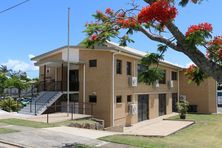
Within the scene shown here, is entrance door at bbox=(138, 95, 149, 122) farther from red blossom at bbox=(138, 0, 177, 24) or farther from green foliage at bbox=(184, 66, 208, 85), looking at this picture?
red blossom at bbox=(138, 0, 177, 24)

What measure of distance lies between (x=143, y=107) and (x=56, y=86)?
7.74 m

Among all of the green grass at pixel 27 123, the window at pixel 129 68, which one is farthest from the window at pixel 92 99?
the green grass at pixel 27 123

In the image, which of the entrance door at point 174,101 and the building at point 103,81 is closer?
the building at point 103,81

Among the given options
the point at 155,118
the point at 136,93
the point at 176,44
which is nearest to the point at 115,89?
the point at 136,93

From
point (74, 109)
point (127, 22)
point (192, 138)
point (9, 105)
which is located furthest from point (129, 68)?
point (127, 22)

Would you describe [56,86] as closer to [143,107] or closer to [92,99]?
[92,99]

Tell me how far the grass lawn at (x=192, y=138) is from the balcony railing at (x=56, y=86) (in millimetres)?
8824

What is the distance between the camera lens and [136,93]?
3042 centimetres

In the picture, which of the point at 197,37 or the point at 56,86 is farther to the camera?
the point at 56,86

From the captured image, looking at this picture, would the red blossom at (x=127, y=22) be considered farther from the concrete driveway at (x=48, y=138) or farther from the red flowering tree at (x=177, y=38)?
the concrete driveway at (x=48, y=138)

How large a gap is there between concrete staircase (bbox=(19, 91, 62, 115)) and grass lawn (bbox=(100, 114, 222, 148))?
9.35 meters

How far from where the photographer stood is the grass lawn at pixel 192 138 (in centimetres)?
1533

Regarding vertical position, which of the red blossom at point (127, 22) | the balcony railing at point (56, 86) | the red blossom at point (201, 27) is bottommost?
the balcony railing at point (56, 86)

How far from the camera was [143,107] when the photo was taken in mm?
32062
